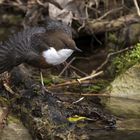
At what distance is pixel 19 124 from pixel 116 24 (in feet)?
10.1

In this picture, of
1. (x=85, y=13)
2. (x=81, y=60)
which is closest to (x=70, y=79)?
(x=81, y=60)

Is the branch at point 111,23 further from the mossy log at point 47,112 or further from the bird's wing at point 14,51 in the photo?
the bird's wing at point 14,51

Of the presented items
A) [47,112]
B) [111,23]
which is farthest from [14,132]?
[111,23]

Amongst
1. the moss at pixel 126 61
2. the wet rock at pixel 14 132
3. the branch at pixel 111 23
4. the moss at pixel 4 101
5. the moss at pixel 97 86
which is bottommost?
the wet rock at pixel 14 132

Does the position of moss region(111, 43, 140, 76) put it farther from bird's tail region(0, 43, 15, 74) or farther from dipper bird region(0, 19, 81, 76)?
bird's tail region(0, 43, 15, 74)

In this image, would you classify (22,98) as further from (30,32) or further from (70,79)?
(70,79)

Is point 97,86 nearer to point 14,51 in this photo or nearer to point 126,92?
Answer: point 126,92

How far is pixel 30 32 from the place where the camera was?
4.75m

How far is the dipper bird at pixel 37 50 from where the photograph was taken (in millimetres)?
4457

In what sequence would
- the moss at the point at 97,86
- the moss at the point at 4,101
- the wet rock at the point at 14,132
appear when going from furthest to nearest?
the moss at the point at 97,86
the moss at the point at 4,101
the wet rock at the point at 14,132

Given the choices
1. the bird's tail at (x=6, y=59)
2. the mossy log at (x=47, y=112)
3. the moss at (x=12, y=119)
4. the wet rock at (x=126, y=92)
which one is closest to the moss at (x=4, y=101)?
the mossy log at (x=47, y=112)

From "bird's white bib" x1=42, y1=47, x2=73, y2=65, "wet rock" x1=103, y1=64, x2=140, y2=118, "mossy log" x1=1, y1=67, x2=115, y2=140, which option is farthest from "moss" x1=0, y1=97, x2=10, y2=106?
"wet rock" x1=103, y1=64, x2=140, y2=118

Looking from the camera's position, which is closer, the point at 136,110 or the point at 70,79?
the point at 136,110

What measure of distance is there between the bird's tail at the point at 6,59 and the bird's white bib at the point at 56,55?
0.30 metres
